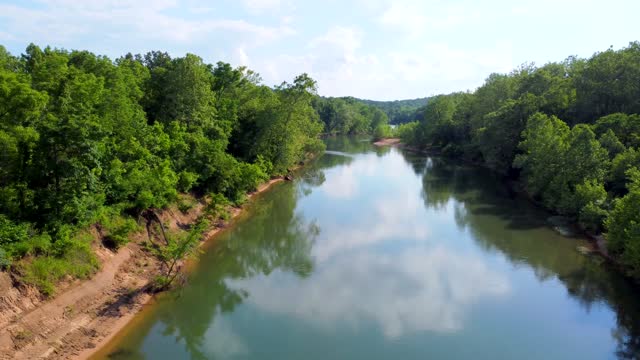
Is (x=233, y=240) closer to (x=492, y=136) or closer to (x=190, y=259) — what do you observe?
(x=190, y=259)

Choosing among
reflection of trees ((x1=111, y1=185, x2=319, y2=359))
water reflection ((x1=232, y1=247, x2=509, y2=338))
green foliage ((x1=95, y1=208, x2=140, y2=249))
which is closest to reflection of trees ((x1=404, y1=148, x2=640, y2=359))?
water reflection ((x1=232, y1=247, x2=509, y2=338))

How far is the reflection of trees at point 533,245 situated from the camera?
20.9 m

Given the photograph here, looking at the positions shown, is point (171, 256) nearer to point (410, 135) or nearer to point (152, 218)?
point (152, 218)

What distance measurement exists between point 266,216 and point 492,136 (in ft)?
105

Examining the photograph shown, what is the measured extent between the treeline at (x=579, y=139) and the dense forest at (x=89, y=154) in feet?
75.7

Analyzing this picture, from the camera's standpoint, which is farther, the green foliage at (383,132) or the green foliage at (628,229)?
the green foliage at (383,132)

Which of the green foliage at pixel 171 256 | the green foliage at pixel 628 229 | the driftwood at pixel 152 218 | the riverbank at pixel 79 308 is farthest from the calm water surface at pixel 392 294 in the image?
the driftwood at pixel 152 218

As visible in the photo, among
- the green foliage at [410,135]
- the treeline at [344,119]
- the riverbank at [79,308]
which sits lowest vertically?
the riverbank at [79,308]

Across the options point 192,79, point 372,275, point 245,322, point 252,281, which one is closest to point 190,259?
point 252,281

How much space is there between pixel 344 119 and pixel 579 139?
9989 centimetres

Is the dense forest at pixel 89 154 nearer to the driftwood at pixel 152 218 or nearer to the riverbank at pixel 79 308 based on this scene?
the driftwood at pixel 152 218

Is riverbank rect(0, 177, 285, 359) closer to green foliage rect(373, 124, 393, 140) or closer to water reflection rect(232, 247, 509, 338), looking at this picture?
water reflection rect(232, 247, 509, 338)

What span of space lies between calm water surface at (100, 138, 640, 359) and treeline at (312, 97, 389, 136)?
88.6m

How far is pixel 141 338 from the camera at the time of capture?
17.9 meters
